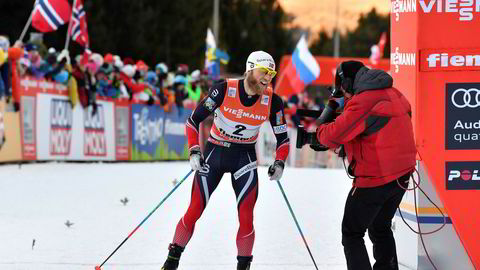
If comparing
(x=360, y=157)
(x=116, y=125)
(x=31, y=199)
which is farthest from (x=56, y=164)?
(x=360, y=157)

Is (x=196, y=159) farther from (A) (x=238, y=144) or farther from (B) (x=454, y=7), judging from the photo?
(B) (x=454, y=7)

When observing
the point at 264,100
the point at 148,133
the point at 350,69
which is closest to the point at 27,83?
the point at 148,133

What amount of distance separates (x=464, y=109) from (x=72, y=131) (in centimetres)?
1406

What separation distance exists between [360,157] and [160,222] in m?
4.94

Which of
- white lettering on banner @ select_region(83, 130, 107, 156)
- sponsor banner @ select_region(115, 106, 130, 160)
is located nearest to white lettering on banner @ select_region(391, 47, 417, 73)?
white lettering on banner @ select_region(83, 130, 107, 156)

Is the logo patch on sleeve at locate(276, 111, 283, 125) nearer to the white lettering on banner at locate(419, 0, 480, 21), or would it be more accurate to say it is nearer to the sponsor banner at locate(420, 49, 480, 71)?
the sponsor banner at locate(420, 49, 480, 71)

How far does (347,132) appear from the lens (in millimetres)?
6793

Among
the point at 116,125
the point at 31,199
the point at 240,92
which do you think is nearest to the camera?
the point at 240,92

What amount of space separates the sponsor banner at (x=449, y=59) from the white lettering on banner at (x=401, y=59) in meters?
0.09

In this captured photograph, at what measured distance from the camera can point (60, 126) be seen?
2061 centimetres

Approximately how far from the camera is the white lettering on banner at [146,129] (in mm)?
24422

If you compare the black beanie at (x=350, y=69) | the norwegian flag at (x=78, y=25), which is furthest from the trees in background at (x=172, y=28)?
the black beanie at (x=350, y=69)

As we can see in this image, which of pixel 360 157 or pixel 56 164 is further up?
pixel 360 157

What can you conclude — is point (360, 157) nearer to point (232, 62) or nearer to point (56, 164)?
point (56, 164)
